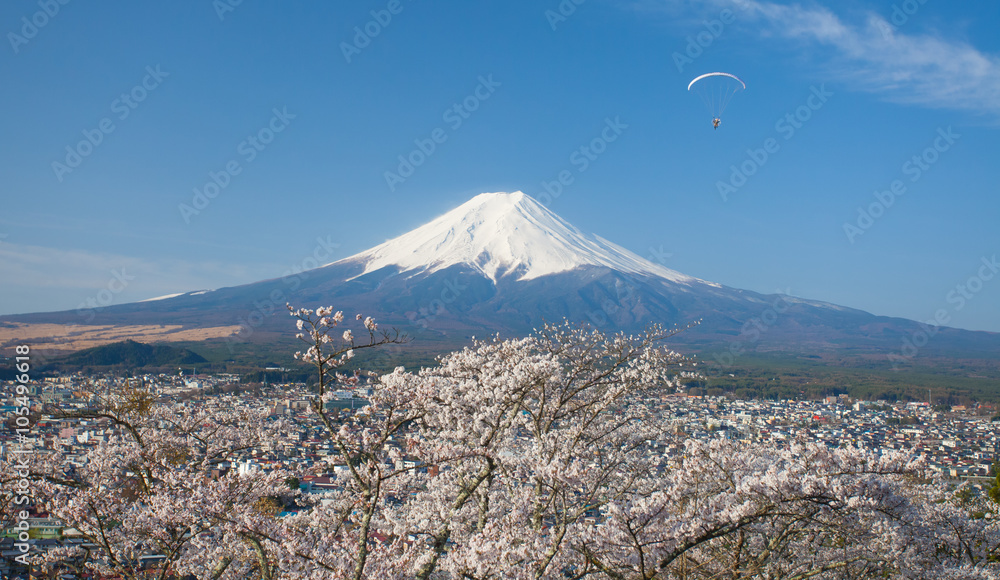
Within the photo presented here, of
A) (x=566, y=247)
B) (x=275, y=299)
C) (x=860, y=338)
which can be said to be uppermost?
(x=566, y=247)

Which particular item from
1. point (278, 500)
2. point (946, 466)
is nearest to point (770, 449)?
point (278, 500)

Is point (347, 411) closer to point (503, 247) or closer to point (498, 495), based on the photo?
point (498, 495)

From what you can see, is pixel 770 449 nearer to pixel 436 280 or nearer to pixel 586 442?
pixel 586 442

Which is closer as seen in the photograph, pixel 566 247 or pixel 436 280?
pixel 436 280

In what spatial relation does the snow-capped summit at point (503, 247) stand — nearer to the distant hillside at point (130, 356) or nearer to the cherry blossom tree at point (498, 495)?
the distant hillside at point (130, 356)

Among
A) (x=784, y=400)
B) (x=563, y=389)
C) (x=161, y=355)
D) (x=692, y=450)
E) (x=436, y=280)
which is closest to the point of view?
(x=692, y=450)

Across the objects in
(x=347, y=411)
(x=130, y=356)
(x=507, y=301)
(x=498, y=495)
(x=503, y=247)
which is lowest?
(x=130, y=356)

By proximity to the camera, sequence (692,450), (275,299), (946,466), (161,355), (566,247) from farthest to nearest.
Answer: (566,247) < (275,299) < (161,355) < (946,466) < (692,450)

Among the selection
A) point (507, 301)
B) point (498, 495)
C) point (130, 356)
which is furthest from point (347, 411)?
point (507, 301)
